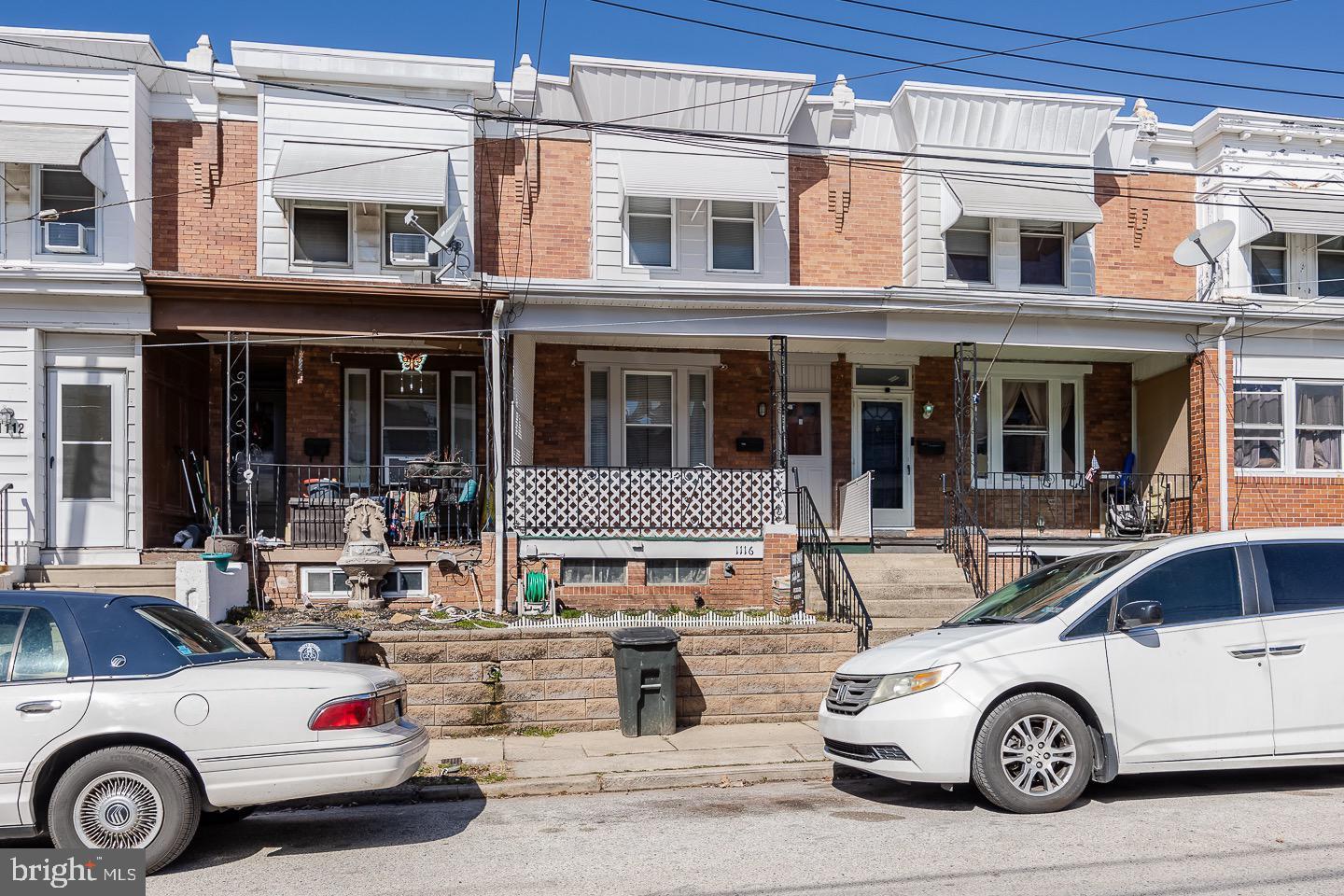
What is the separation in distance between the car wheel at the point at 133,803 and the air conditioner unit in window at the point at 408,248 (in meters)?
9.78

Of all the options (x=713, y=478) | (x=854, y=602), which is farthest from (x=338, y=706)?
(x=713, y=478)

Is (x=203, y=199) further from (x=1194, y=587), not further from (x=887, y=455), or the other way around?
(x=1194, y=587)

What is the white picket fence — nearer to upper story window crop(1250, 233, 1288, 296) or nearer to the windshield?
the windshield

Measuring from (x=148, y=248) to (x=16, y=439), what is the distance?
299cm

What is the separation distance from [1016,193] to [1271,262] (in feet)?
14.0

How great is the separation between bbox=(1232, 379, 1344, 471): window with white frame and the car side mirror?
32.8ft

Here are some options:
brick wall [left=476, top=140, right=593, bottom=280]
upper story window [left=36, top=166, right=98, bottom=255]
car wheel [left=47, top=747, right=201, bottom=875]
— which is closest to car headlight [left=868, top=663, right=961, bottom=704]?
car wheel [left=47, top=747, right=201, bottom=875]

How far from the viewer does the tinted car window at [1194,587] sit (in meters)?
7.95

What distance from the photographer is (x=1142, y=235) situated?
→ 17.7 metres

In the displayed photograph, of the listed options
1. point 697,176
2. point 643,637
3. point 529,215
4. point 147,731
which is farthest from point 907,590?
point 147,731

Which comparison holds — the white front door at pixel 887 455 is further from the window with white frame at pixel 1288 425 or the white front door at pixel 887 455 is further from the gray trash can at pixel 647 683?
the gray trash can at pixel 647 683

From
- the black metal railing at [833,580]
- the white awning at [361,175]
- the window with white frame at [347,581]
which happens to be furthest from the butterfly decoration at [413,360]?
the black metal railing at [833,580]

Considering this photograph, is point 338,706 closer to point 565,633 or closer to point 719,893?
point 719,893

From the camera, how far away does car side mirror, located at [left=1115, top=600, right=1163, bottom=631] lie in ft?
24.8
